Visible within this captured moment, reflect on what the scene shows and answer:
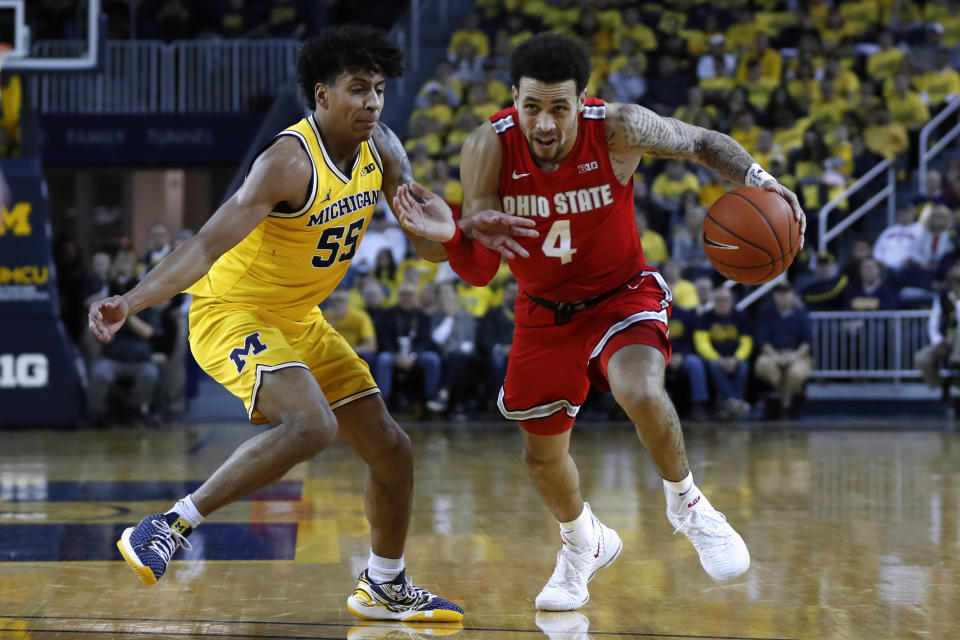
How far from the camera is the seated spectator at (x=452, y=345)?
11070mm

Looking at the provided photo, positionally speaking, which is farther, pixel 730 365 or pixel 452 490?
pixel 730 365

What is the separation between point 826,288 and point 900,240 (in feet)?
2.95

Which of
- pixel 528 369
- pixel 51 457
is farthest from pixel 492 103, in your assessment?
pixel 528 369

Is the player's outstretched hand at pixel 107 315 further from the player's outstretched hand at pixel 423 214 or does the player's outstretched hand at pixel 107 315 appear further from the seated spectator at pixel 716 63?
the seated spectator at pixel 716 63

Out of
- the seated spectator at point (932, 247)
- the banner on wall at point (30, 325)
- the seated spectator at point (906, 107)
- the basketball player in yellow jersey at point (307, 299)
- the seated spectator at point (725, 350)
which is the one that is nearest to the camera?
the basketball player in yellow jersey at point (307, 299)

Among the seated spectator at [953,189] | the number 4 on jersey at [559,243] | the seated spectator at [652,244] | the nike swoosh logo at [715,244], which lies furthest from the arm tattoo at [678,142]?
the seated spectator at [953,189]

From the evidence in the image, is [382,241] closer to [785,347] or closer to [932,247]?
[785,347]

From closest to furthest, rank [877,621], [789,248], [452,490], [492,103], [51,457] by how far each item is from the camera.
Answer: [877,621] → [789,248] → [452,490] → [51,457] → [492,103]

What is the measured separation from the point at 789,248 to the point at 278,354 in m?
1.87

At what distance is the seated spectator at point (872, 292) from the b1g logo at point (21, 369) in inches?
304

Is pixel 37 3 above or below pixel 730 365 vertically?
above

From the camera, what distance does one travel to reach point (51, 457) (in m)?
8.59

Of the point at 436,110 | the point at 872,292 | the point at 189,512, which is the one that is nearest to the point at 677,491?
the point at 189,512

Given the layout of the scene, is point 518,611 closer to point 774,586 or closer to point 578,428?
point 774,586
